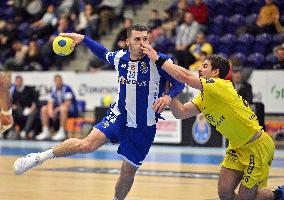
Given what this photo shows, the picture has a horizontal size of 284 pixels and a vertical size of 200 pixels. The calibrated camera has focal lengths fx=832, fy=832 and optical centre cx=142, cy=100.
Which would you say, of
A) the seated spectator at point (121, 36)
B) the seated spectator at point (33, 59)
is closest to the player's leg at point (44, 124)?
the seated spectator at point (33, 59)

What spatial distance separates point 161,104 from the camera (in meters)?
8.48

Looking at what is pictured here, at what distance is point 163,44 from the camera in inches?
864

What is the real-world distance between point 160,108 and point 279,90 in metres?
10.9

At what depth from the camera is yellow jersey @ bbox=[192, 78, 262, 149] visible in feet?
27.8

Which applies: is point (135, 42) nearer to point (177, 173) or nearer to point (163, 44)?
point (177, 173)

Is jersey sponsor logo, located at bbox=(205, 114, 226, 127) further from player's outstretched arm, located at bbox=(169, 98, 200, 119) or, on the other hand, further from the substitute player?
the substitute player

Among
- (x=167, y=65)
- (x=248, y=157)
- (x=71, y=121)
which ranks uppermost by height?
(x=167, y=65)

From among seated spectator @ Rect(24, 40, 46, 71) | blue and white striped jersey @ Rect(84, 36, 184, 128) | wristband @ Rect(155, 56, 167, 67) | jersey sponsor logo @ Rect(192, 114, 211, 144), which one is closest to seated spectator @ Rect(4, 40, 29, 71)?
seated spectator @ Rect(24, 40, 46, 71)

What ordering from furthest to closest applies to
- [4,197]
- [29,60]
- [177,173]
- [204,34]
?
[29,60], [204,34], [177,173], [4,197]

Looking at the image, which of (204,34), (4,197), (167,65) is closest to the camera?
(167,65)

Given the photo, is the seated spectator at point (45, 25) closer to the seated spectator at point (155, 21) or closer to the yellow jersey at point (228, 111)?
the seated spectator at point (155, 21)

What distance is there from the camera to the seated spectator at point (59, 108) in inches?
854

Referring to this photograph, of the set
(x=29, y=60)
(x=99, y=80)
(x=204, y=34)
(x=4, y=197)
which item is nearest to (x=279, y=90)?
(x=204, y=34)

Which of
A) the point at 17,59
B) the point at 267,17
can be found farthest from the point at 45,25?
the point at 267,17
